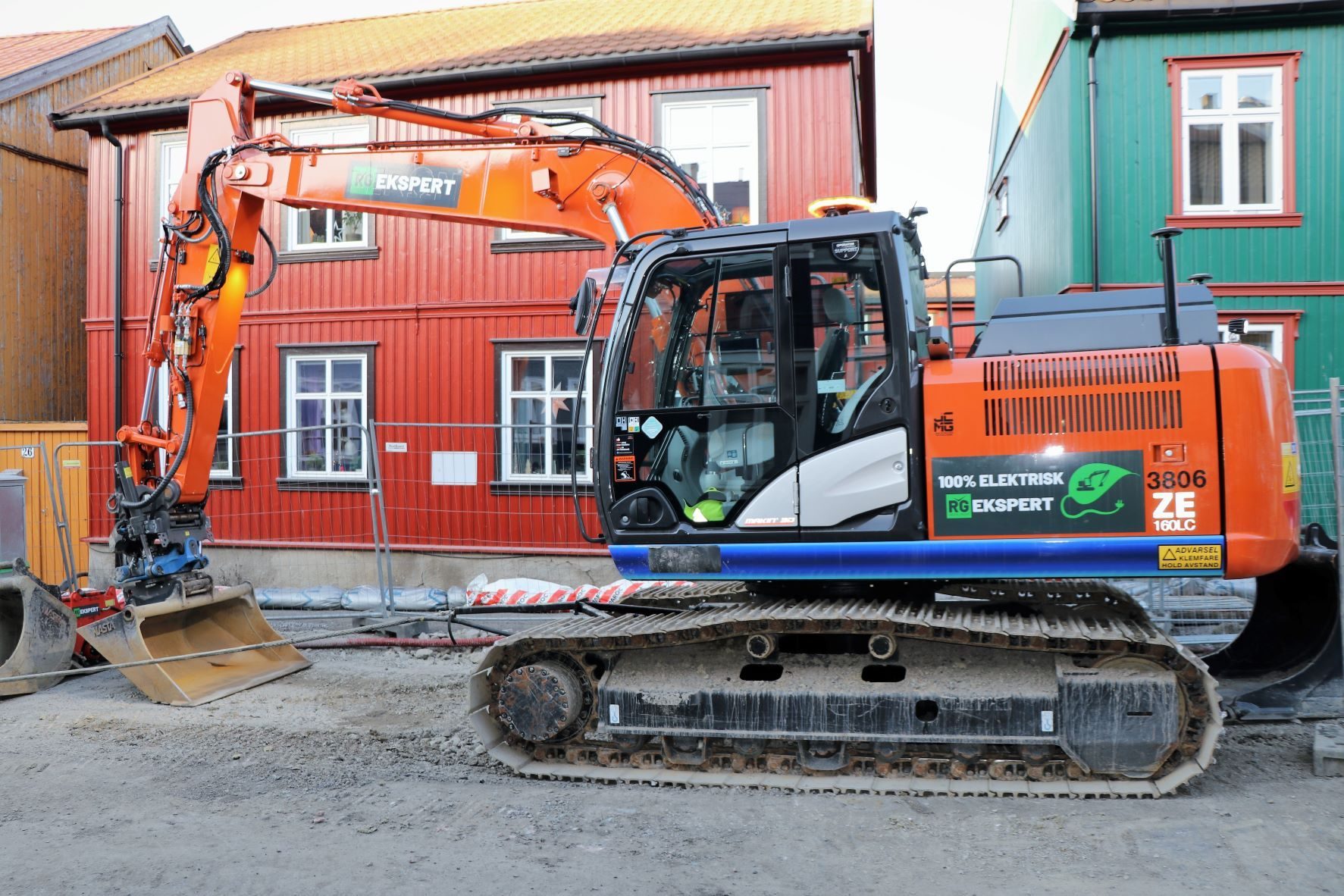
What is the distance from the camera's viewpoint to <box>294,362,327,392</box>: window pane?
12961mm

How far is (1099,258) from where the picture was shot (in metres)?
11.1

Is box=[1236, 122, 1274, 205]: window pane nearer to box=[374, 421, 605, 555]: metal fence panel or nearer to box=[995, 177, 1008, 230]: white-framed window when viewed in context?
box=[995, 177, 1008, 230]: white-framed window

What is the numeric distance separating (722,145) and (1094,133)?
383 cm

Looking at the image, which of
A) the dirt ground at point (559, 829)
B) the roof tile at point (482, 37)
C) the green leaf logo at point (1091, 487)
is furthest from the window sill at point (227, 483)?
the green leaf logo at point (1091, 487)

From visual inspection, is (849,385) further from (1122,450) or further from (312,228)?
(312,228)

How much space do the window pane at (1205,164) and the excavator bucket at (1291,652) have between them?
246 inches

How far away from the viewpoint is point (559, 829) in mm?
4547

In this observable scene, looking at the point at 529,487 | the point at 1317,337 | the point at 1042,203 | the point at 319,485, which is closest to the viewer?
the point at 1317,337

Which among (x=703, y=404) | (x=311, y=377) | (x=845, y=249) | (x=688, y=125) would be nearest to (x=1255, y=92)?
(x=688, y=125)

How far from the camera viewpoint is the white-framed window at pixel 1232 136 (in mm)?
11008

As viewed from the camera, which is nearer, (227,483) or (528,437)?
(528,437)

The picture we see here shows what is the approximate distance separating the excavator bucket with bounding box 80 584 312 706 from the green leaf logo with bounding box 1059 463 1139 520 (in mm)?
→ 5249

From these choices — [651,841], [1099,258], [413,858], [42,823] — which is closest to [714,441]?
[651,841]

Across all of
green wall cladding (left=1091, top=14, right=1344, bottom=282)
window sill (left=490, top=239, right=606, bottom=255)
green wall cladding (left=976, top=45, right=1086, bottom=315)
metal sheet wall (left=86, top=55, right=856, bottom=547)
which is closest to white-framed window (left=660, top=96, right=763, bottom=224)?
metal sheet wall (left=86, top=55, right=856, bottom=547)
